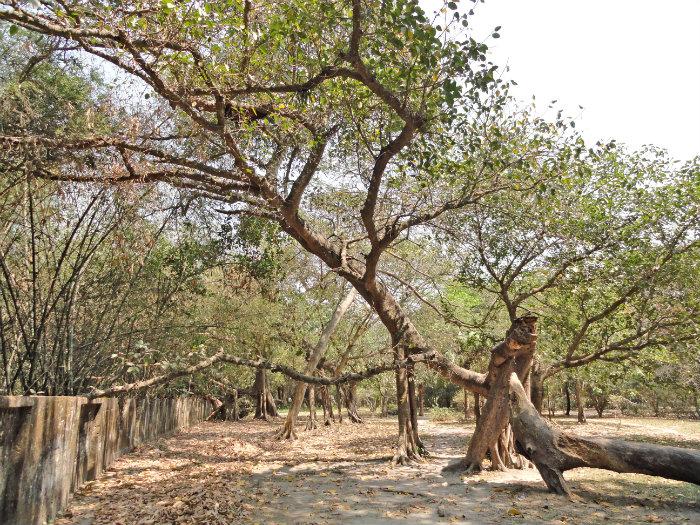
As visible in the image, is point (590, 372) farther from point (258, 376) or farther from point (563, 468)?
point (258, 376)

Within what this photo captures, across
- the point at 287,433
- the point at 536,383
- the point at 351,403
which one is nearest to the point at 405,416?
the point at 536,383

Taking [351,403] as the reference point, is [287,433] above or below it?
below

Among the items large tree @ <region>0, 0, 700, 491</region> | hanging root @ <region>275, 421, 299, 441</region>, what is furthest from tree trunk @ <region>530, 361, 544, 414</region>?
hanging root @ <region>275, 421, 299, 441</region>

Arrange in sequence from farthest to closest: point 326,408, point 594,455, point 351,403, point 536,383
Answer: point 351,403, point 326,408, point 536,383, point 594,455

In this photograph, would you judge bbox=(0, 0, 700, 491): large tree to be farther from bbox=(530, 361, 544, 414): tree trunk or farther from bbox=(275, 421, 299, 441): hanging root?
bbox=(275, 421, 299, 441): hanging root

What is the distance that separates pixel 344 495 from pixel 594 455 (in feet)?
12.4

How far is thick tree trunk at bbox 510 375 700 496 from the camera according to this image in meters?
6.89

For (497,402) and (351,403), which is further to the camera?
(351,403)

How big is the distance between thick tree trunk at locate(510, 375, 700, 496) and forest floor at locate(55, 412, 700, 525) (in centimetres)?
36

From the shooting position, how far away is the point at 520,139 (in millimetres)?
8812

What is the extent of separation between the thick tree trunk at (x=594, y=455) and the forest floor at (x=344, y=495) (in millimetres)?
358

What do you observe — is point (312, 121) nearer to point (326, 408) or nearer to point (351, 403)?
point (326, 408)

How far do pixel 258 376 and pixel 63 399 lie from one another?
24583 millimetres

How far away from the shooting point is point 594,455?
7.40 metres
